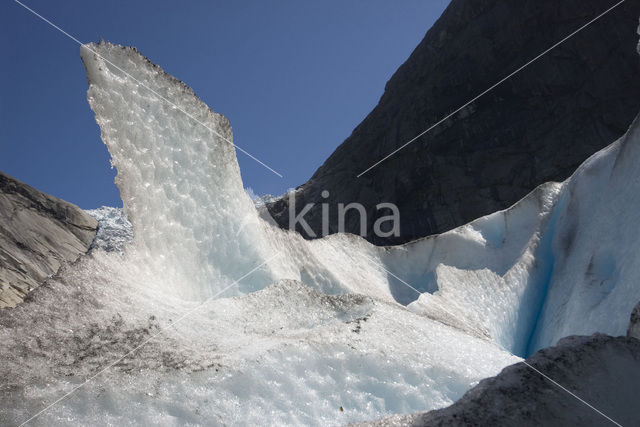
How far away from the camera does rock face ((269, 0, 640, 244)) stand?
A: 76.8 feet

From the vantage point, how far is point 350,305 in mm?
4215

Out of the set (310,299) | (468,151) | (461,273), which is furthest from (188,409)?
(468,151)

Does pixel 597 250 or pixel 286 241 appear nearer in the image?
pixel 597 250

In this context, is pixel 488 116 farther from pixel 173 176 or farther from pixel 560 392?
pixel 560 392

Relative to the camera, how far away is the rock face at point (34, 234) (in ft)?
59.3

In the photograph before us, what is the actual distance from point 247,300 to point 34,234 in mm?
19776

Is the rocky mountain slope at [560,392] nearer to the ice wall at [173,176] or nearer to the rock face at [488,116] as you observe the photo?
the ice wall at [173,176]

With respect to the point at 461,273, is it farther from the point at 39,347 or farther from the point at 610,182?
the point at 39,347

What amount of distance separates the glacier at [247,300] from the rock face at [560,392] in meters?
0.91

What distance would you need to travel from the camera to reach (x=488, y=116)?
84.7 feet

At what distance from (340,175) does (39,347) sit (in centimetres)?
2589

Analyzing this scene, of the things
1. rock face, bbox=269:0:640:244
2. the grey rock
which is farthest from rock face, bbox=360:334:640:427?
rock face, bbox=269:0:640:244

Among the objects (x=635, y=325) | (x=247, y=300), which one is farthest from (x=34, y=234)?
(x=635, y=325)

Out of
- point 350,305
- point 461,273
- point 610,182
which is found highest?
point 610,182
